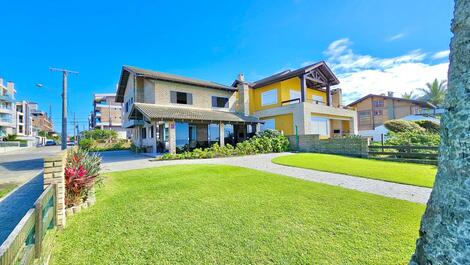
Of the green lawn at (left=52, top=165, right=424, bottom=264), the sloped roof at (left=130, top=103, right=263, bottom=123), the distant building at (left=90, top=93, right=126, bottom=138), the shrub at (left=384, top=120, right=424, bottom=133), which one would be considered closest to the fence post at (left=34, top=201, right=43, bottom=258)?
the green lawn at (left=52, top=165, right=424, bottom=264)

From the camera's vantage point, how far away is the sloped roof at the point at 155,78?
18.0 meters

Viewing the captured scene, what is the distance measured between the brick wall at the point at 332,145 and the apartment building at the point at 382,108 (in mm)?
16503

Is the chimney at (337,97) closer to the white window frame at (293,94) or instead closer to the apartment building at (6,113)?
the white window frame at (293,94)

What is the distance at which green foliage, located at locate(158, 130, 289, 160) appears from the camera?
1441 centimetres

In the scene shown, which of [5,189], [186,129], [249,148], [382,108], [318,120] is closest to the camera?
[5,189]

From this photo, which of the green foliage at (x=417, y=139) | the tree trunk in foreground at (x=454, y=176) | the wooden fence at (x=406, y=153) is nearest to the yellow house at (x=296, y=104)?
the wooden fence at (x=406, y=153)

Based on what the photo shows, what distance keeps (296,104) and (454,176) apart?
1872 cm

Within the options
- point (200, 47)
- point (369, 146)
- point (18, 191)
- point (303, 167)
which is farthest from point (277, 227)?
point (200, 47)

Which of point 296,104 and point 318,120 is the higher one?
point 296,104

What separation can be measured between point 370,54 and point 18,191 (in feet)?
78.0

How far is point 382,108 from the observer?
32.6 m

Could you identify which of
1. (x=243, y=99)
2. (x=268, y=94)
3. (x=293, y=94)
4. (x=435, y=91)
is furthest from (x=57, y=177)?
(x=435, y=91)

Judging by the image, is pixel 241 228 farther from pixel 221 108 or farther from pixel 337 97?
pixel 337 97

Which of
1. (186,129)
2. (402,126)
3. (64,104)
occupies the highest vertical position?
(64,104)
